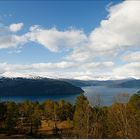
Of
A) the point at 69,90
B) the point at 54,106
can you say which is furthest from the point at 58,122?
the point at 69,90

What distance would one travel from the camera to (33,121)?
101ft

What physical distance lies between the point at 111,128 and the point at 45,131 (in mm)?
15339

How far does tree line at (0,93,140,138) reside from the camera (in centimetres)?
1677

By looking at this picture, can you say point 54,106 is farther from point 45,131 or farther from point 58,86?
point 58,86

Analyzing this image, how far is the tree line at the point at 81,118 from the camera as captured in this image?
16766mm

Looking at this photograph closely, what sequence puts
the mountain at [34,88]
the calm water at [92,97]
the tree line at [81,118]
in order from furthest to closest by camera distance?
the mountain at [34,88]
the tree line at [81,118]
the calm water at [92,97]

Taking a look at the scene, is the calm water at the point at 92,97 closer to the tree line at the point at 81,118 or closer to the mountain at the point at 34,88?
the tree line at the point at 81,118

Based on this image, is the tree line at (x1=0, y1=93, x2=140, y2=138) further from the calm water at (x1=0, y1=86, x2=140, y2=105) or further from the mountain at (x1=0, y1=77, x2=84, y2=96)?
the mountain at (x1=0, y1=77, x2=84, y2=96)

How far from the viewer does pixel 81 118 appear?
18734mm

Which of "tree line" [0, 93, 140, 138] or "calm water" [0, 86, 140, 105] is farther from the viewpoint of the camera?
"tree line" [0, 93, 140, 138]

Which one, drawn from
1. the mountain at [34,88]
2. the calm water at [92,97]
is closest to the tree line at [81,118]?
the calm water at [92,97]

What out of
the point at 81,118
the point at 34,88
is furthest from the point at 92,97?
the point at 34,88

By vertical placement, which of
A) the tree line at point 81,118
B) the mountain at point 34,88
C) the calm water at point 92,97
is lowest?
the tree line at point 81,118

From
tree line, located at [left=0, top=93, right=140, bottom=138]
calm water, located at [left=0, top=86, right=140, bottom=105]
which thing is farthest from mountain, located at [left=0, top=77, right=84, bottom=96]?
tree line, located at [left=0, top=93, right=140, bottom=138]
